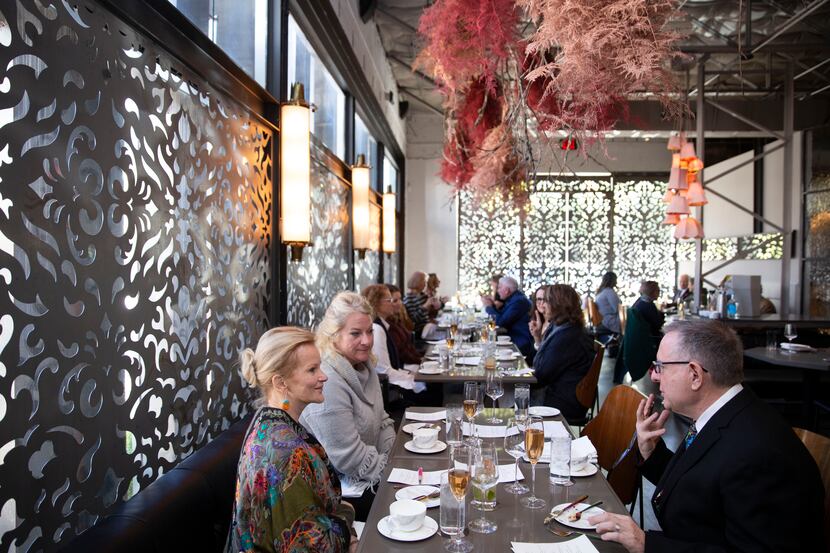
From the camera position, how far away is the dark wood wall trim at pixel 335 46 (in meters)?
4.75

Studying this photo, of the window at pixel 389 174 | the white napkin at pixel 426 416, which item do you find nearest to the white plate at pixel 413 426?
the white napkin at pixel 426 416

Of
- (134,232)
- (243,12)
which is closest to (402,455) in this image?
(134,232)

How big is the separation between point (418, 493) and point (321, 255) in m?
3.55

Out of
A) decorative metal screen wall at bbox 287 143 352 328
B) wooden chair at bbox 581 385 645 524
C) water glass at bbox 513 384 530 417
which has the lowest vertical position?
wooden chair at bbox 581 385 645 524

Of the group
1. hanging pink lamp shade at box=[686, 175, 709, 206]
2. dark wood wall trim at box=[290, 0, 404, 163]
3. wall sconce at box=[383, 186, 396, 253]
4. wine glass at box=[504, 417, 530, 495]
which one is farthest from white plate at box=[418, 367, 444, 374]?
hanging pink lamp shade at box=[686, 175, 709, 206]

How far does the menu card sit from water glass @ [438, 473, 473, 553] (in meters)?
0.15

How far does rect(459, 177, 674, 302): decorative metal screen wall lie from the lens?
44.4 ft

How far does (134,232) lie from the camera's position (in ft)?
6.99

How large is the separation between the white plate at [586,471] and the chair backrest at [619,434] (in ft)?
1.61

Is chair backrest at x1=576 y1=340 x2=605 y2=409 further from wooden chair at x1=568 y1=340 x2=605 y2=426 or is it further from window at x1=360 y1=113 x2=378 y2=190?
window at x1=360 y1=113 x2=378 y2=190

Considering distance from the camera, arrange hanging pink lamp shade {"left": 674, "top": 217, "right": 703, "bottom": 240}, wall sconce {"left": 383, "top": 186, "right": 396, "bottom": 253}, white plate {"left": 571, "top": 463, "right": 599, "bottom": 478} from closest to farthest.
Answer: white plate {"left": 571, "top": 463, "right": 599, "bottom": 478} < hanging pink lamp shade {"left": 674, "top": 217, "right": 703, "bottom": 240} < wall sconce {"left": 383, "top": 186, "right": 396, "bottom": 253}

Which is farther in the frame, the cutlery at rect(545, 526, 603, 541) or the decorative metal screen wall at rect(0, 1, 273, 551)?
the cutlery at rect(545, 526, 603, 541)

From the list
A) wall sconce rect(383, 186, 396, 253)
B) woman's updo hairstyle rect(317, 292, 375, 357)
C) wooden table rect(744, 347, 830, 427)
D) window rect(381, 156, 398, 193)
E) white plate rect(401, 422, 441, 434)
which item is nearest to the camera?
white plate rect(401, 422, 441, 434)

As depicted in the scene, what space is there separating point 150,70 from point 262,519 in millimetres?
1715
